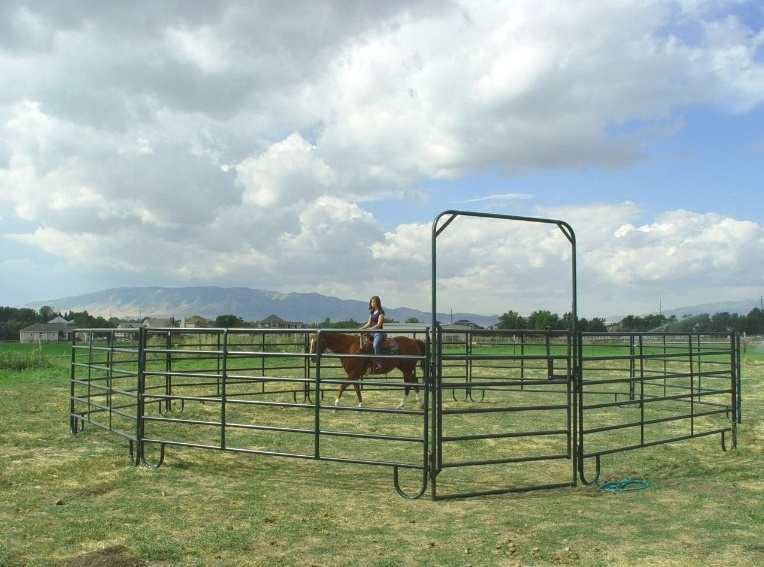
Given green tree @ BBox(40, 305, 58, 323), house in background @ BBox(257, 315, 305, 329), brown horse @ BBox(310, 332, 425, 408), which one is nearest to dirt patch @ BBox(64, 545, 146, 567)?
house in background @ BBox(257, 315, 305, 329)

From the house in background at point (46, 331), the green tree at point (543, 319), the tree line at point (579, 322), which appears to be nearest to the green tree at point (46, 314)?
the tree line at point (579, 322)

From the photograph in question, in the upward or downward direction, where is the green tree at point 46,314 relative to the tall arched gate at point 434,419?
upward

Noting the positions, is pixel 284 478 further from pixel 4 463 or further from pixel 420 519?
pixel 4 463

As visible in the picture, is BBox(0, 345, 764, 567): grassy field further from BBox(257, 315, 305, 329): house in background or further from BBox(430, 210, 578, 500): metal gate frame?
BBox(257, 315, 305, 329): house in background

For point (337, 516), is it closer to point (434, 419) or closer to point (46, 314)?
point (434, 419)

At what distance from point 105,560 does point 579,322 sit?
48.3 ft

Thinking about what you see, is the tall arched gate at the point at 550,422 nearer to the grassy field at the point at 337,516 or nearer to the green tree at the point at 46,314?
the grassy field at the point at 337,516

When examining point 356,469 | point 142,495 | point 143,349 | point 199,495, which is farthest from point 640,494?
point 143,349

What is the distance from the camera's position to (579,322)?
1714 cm

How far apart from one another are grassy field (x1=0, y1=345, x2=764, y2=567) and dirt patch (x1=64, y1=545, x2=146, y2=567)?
0.5 inches

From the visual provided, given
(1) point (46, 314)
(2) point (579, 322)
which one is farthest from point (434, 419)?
(1) point (46, 314)

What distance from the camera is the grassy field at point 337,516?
431 cm

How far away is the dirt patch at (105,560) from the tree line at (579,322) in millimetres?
4451

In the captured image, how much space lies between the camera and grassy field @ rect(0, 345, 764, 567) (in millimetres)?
4309
